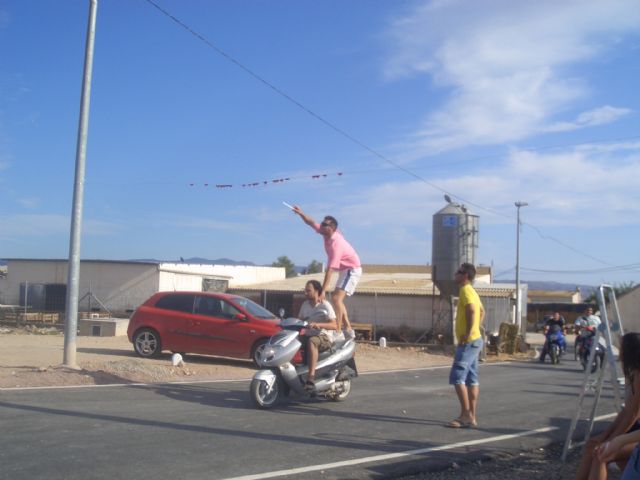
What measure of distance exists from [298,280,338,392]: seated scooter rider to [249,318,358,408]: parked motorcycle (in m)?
0.08

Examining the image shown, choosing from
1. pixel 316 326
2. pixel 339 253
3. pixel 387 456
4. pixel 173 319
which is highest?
pixel 339 253

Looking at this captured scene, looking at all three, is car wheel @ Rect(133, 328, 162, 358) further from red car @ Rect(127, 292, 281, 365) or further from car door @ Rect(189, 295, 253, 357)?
car door @ Rect(189, 295, 253, 357)

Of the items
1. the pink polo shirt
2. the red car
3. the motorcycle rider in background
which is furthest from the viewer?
the motorcycle rider in background

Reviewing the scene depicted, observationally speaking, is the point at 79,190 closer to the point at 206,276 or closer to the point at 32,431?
the point at 32,431

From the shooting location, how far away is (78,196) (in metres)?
12.2

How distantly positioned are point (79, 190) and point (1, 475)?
752 cm

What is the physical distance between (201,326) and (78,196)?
393cm

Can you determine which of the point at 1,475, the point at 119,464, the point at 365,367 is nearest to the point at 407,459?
the point at 119,464

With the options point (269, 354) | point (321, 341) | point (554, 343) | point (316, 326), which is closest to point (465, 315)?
point (321, 341)

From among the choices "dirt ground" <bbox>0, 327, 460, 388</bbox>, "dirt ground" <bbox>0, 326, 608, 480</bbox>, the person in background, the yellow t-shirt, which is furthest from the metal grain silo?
the person in background

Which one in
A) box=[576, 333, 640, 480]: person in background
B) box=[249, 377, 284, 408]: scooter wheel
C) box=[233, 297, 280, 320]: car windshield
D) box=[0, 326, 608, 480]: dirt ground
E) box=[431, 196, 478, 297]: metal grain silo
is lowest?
box=[0, 326, 608, 480]: dirt ground

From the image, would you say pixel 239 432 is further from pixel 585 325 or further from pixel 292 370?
pixel 585 325

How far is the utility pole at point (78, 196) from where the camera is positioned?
39.8 ft

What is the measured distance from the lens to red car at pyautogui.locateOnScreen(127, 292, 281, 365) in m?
14.3
